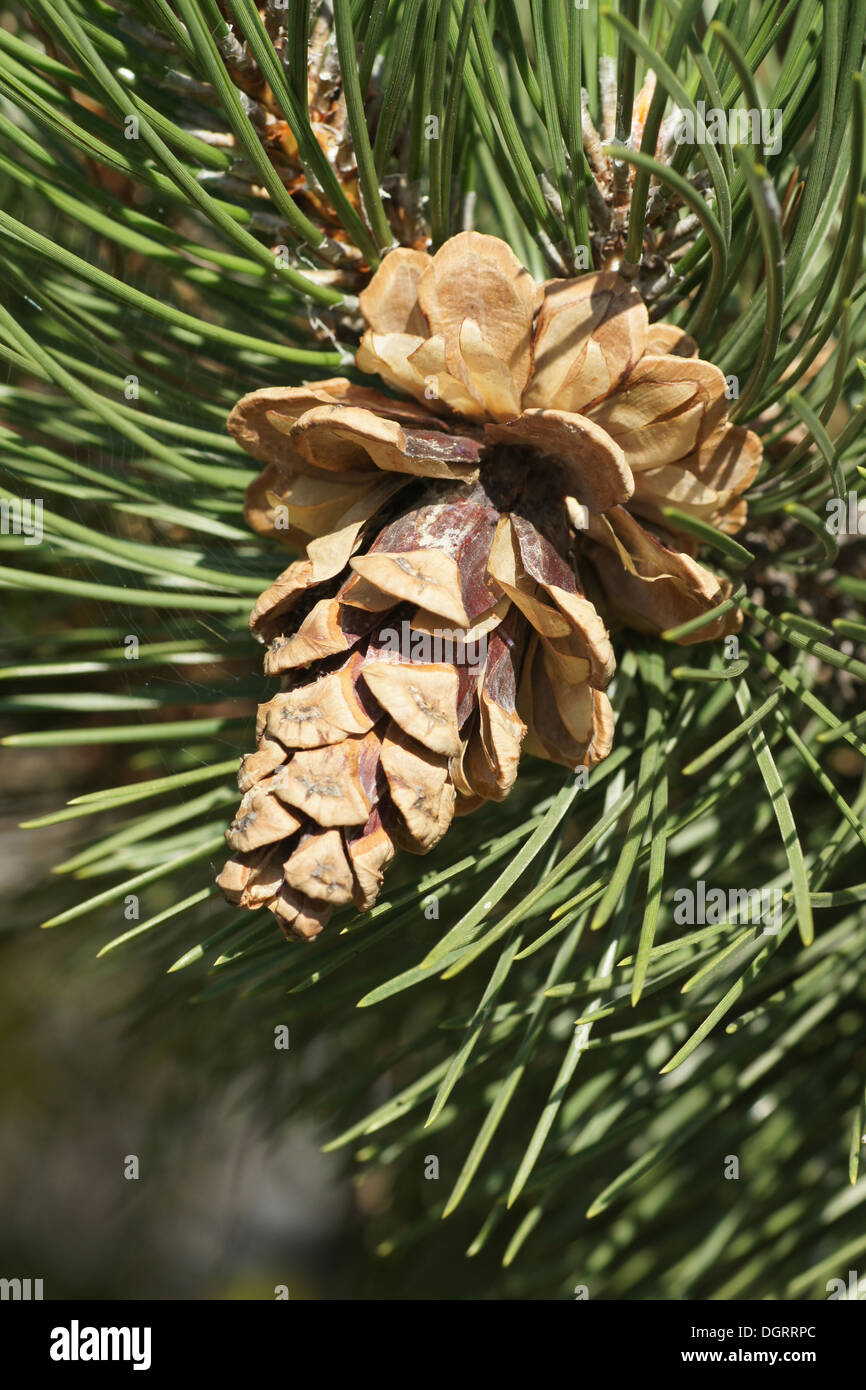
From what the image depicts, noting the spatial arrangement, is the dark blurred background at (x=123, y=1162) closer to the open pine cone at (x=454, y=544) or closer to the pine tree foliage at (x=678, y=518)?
the pine tree foliage at (x=678, y=518)

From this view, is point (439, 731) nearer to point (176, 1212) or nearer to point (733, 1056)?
point (733, 1056)

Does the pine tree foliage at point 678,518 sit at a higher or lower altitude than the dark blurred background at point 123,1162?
higher

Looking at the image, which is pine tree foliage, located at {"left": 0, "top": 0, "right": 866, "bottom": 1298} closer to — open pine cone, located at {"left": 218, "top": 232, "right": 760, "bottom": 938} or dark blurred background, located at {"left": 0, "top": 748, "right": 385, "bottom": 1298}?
open pine cone, located at {"left": 218, "top": 232, "right": 760, "bottom": 938}

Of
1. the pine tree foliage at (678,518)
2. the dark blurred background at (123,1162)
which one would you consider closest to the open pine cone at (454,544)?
the pine tree foliage at (678,518)

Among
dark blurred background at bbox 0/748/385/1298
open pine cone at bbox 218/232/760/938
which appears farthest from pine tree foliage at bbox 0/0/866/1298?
dark blurred background at bbox 0/748/385/1298
